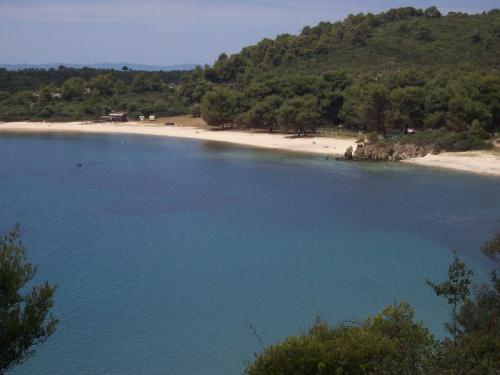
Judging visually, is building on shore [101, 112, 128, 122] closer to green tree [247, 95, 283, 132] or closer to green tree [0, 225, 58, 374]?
green tree [247, 95, 283, 132]

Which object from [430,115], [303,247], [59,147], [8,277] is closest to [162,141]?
[59,147]

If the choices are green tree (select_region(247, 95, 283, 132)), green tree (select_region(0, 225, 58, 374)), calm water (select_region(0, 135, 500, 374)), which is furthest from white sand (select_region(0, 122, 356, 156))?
green tree (select_region(0, 225, 58, 374))

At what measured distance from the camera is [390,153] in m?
50.7

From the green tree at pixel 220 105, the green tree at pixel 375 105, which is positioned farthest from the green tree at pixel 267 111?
the green tree at pixel 375 105

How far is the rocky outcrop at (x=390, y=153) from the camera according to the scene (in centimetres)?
5047

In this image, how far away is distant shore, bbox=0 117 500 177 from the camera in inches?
1847

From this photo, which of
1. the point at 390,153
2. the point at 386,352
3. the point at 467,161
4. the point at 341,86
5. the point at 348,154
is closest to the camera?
the point at 386,352

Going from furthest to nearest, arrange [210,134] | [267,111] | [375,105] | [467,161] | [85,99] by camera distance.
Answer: [85,99] < [210,134] < [267,111] < [375,105] < [467,161]

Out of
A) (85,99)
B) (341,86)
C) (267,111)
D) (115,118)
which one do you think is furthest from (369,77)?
(85,99)

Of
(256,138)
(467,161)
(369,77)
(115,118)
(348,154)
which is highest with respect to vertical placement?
(369,77)

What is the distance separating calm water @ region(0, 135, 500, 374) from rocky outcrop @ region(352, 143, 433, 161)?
2.03m

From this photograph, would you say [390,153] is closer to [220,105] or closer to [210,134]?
[210,134]

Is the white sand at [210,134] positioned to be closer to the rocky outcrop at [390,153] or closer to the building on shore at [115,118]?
the building on shore at [115,118]

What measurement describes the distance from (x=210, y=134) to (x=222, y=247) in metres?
42.7
